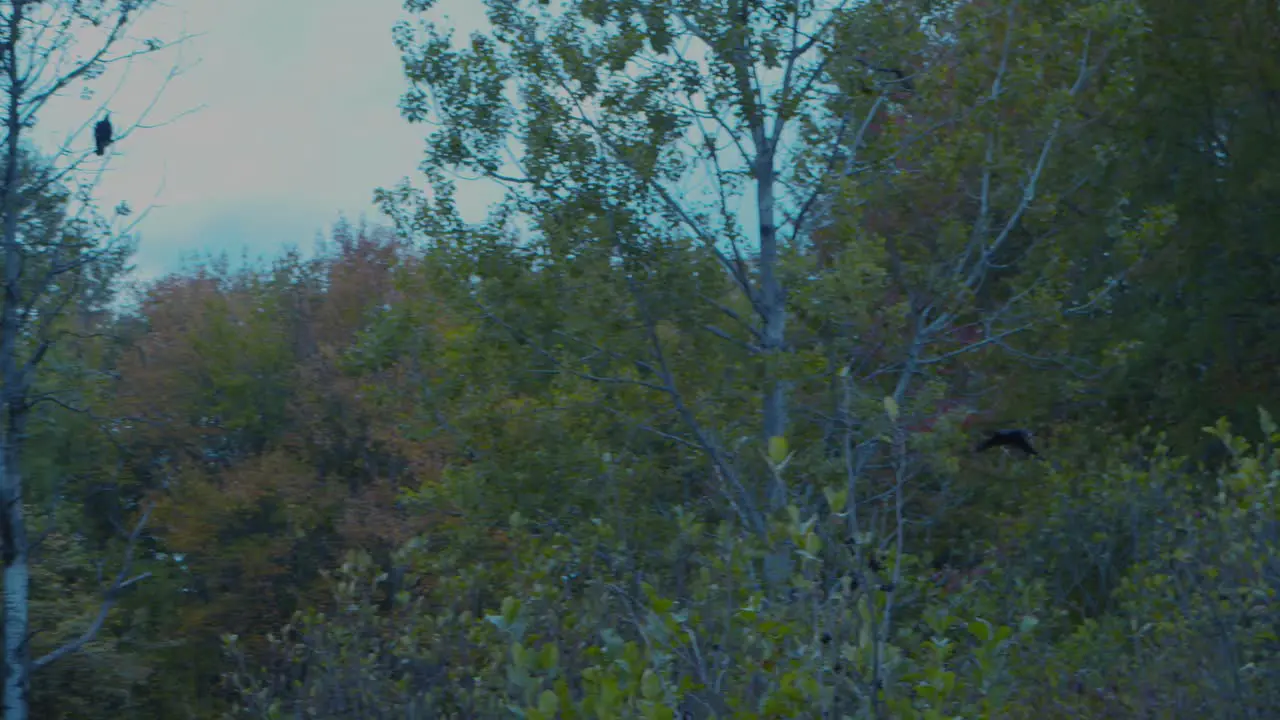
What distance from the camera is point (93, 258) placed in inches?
325

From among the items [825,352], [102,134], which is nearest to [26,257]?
[102,134]

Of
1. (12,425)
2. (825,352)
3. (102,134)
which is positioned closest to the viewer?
(12,425)

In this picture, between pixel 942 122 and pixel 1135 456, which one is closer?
pixel 942 122

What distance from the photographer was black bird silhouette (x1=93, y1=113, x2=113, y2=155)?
320 inches

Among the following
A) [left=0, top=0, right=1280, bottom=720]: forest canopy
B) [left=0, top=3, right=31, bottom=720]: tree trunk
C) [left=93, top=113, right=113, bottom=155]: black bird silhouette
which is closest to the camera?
[left=0, top=0, right=1280, bottom=720]: forest canopy

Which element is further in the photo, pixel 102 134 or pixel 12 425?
pixel 102 134

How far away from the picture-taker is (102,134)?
8148 mm

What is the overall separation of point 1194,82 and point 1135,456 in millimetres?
3622

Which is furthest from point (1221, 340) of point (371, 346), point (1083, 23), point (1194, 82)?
point (371, 346)

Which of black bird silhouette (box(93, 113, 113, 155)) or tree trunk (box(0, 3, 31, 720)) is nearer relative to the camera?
tree trunk (box(0, 3, 31, 720))

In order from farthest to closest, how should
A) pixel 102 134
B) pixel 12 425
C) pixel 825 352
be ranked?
pixel 825 352, pixel 102 134, pixel 12 425

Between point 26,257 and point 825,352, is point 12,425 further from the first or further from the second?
point 825,352

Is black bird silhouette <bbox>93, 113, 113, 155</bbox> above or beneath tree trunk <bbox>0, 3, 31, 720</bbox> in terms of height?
above

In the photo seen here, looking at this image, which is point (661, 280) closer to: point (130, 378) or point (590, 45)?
point (590, 45)
